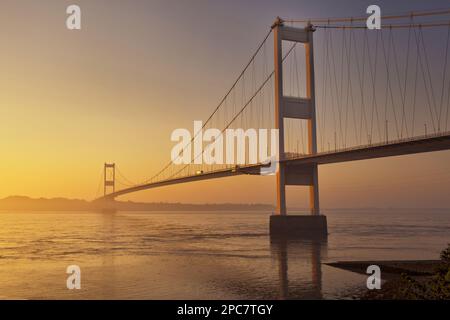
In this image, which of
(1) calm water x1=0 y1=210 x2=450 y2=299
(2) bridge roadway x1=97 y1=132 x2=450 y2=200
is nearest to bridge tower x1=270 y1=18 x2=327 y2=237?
(2) bridge roadway x1=97 y1=132 x2=450 y2=200

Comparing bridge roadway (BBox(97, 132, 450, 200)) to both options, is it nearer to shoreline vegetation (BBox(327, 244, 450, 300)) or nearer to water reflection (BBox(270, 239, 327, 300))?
water reflection (BBox(270, 239, 327, 300))

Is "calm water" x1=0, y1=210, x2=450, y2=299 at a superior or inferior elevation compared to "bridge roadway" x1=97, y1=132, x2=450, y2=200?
inferior

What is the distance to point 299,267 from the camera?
2328 centimetres

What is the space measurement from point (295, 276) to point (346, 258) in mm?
8011

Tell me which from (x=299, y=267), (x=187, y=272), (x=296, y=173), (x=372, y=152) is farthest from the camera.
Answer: (x=296, y=173)

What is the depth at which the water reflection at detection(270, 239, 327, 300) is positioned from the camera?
53.8 feet

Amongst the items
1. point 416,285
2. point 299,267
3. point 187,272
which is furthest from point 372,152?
point 416,285

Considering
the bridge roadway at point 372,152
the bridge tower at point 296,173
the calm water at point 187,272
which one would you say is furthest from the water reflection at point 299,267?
the bridge roadway at point 372,152

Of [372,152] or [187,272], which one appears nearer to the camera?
[187,272]

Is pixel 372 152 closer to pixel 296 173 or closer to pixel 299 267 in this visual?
pixel 296 173

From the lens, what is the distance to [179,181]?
2645 inches
